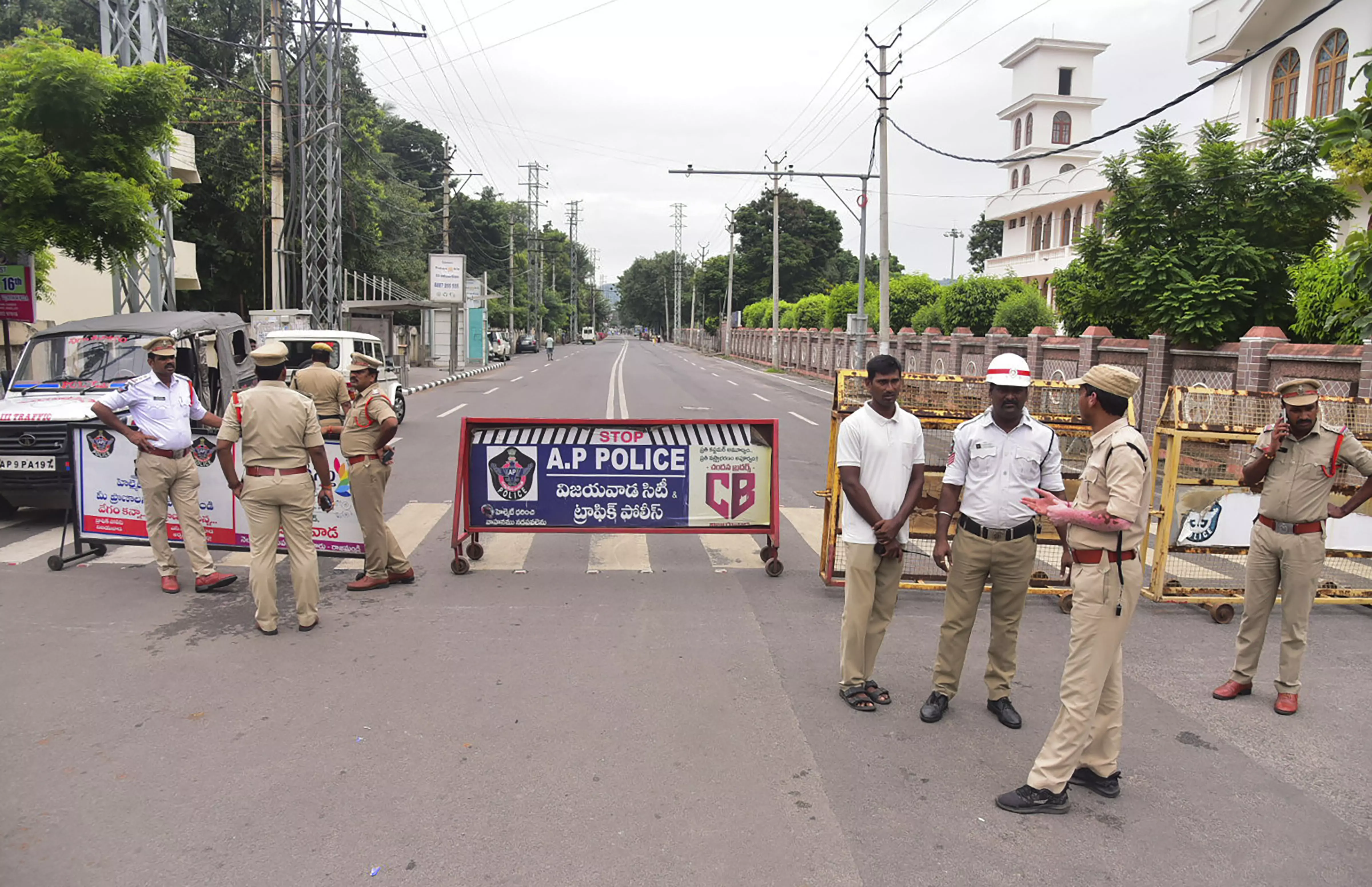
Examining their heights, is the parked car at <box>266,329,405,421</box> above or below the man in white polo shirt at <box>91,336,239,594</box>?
above

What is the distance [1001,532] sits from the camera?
15.9 feet

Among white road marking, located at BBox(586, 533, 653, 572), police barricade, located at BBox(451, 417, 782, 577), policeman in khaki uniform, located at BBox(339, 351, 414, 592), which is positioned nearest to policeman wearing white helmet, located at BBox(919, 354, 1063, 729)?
police barricade, located at BBox(451, 417, 782, 577)

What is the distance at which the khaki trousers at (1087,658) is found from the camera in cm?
414

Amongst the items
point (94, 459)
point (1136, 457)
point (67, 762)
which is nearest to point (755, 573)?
point (1136, 457)

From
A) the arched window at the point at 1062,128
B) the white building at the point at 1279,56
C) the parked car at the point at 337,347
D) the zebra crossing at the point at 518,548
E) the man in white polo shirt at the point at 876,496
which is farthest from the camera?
the arched window at the point at 1062,128

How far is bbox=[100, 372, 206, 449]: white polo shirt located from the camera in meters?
7.01

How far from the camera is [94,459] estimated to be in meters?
8.19

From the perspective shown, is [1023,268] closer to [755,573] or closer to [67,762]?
[755,573]

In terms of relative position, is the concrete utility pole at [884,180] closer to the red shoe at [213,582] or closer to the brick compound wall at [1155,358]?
the brick compound wall at [1155,358]

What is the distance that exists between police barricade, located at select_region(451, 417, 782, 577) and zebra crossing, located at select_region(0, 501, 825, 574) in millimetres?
337

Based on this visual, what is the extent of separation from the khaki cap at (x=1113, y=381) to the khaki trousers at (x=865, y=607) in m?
1.46

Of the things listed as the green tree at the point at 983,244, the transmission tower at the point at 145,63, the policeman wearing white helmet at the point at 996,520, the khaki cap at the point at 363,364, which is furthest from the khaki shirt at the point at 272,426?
the green tree at the point at 983,244

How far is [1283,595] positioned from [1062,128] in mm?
55871

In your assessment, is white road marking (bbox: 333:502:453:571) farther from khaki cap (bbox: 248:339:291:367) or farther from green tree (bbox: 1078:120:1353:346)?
green tree (bbox: 1078:120:1353:346)
